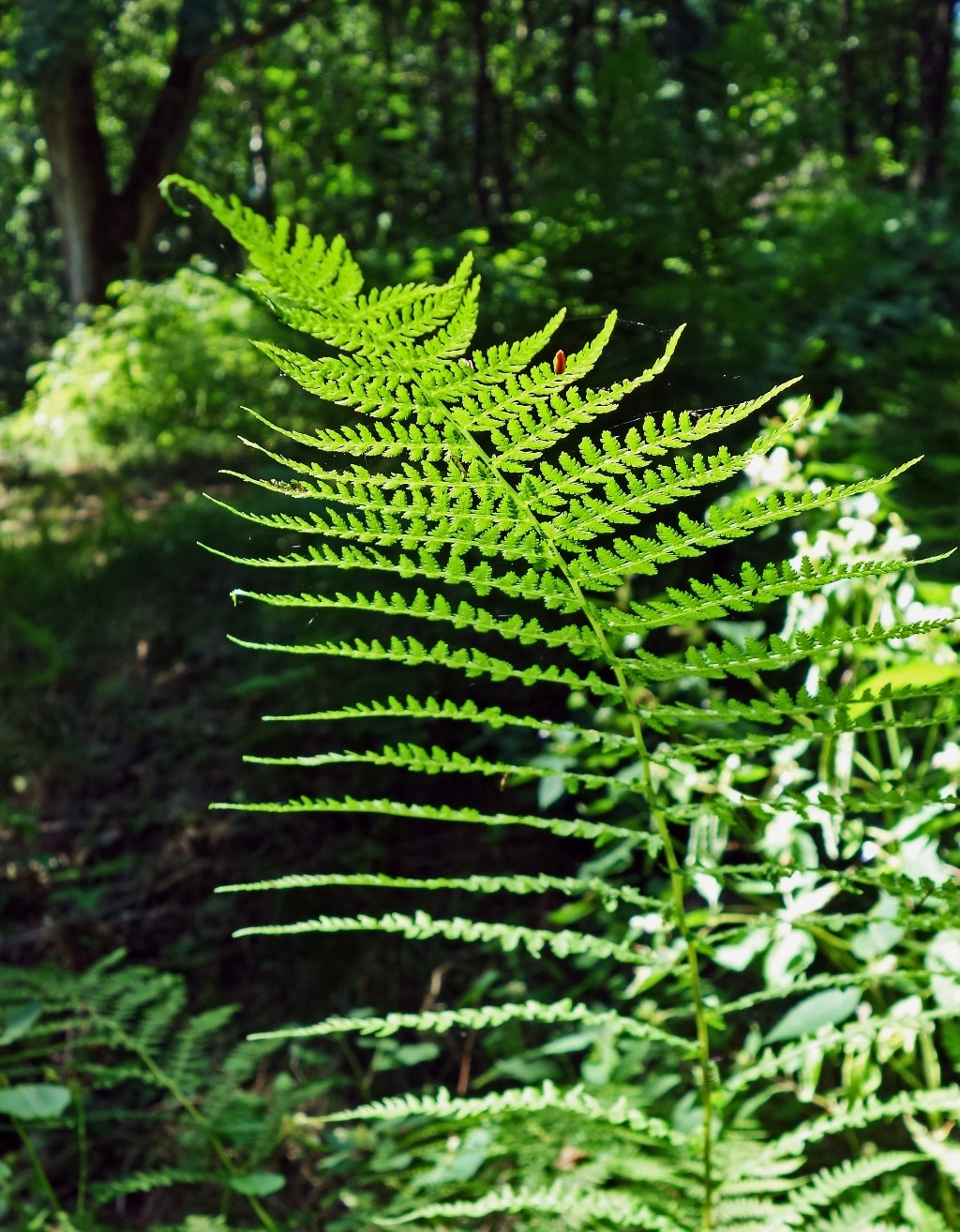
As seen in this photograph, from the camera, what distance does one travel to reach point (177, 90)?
8.04 metres

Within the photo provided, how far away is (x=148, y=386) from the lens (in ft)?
17.9

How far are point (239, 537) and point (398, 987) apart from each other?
5.90 ft

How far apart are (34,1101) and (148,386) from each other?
460 centimetres

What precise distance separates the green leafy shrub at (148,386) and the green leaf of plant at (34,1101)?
11.4 ft

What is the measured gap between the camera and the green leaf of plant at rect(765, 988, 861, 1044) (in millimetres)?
1197

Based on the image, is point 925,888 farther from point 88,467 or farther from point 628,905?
point 88,467

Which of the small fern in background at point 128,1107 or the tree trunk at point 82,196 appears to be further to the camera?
the tree trunk at point 82,196

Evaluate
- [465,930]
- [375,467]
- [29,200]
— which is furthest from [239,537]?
[29,200]

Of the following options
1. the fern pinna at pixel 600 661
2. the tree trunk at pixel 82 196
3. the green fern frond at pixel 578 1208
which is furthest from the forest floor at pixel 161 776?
the tree trunk at pixel 82 196

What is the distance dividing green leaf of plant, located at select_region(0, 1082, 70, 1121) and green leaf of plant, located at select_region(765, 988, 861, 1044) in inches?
38.3

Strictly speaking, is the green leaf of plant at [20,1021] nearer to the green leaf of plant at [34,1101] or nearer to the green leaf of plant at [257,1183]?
the green leaf of plant at [34,1101]

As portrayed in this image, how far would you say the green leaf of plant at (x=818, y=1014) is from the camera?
1197 millimetres

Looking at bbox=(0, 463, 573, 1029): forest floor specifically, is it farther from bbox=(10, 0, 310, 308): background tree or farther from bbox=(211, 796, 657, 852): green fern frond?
bbox=(10, 0, 310, 308): background tree

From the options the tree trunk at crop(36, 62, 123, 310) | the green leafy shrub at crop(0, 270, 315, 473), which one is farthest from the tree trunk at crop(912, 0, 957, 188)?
the tree trunk at crop(36, 62, 123, 310)
